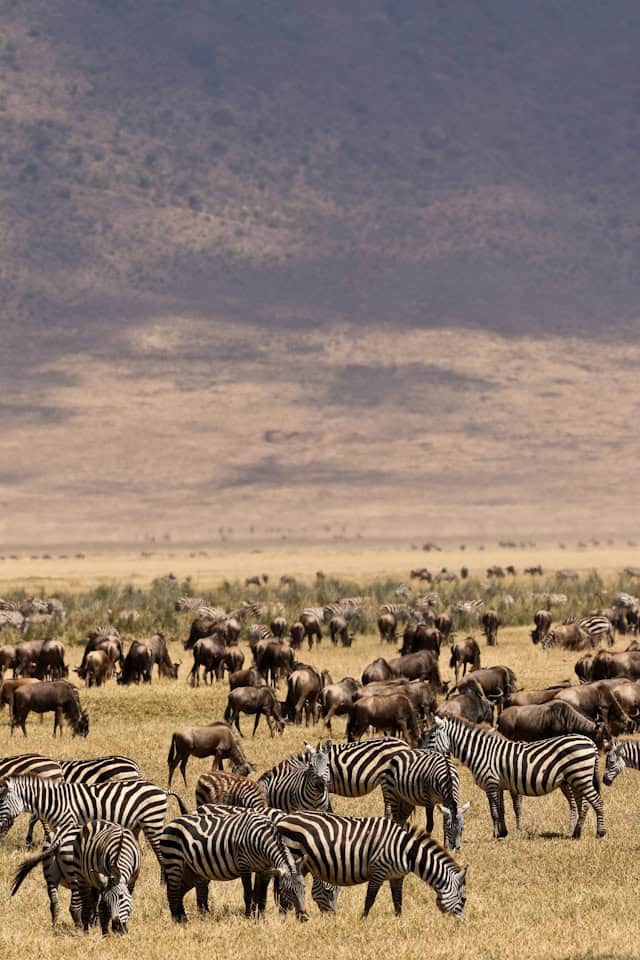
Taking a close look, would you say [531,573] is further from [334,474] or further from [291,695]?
[334,474]

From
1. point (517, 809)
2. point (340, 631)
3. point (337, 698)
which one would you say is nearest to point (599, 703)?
point (337, 698)

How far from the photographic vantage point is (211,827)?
14.9 metres

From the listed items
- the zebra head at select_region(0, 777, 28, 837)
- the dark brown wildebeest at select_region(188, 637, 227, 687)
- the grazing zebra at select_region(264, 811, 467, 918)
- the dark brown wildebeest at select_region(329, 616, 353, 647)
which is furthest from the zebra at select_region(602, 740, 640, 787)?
the dark brown wildebeest at select_region(329, 616, 353, 647)

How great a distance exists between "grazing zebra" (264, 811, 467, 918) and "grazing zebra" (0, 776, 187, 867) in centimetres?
216

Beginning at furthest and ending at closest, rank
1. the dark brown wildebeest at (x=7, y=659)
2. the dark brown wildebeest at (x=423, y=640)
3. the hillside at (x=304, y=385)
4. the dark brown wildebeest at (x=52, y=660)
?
the hillside at (x=304, y=385), the dark brown wildebeest at (x=423, y=640), the dark brown wildebeest at (x=52, y=660), the dark brown wildebeest at (x=7, y=659)

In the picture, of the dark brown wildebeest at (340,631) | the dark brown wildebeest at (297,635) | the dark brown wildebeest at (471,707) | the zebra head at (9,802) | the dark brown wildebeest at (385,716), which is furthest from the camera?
the dark brown wildebeest at (340,631)

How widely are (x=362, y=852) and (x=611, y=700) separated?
37.5 feet

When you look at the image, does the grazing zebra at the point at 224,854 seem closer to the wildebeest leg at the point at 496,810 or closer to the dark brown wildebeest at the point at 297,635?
the wildebeest leg at the point at 496,810

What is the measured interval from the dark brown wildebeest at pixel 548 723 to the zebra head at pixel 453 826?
4585mm

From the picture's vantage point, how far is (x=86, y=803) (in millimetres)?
17000

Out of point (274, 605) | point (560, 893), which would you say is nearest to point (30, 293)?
point (274, 605)

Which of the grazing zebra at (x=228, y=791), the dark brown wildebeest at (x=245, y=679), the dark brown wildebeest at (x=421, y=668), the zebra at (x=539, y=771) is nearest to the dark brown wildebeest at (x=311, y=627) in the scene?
the dark brown wildebeest at (x=421, y=668)

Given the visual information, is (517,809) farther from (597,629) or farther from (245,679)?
(597,629)

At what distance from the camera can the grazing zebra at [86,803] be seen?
1670cm
